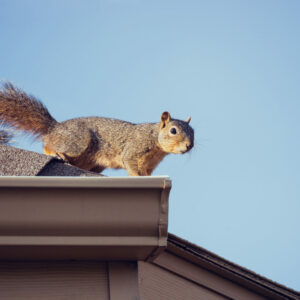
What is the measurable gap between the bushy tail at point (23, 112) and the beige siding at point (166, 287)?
7.71 feet

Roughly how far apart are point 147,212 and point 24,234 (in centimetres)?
40

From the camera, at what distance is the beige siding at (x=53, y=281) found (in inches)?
72.6

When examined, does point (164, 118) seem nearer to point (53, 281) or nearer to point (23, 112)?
point (23, 112)

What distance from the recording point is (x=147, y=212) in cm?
181

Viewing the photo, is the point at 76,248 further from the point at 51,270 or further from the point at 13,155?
the point at 13,155

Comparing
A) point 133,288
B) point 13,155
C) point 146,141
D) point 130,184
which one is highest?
point 146,141

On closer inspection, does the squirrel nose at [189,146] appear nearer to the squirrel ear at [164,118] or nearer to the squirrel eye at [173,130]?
the squirrel eye at [173,130]

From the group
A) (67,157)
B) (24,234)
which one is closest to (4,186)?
(24,234)

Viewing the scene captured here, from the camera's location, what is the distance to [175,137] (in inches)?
226

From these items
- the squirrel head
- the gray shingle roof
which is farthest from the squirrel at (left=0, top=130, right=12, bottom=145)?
the squirrel head

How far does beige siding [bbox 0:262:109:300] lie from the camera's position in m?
1.84

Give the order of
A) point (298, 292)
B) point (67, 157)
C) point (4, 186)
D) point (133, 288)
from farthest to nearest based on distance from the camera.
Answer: point (67, 157)
point (298, 292)
point (133, 288)
point (4, 186)

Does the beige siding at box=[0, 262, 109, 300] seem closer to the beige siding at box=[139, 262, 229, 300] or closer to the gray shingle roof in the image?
the gray shingle roof

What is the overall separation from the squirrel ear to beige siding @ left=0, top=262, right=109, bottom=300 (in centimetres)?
418
